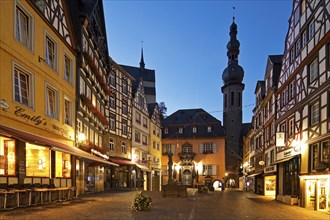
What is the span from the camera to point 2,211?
1124 centimetres

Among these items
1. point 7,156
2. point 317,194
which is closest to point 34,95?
point 7,156

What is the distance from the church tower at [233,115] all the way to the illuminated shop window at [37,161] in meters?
48.0

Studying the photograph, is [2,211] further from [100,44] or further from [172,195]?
[100,44]

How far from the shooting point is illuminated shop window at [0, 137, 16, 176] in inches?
493

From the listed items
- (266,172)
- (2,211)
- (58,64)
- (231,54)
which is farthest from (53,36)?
(231,54)

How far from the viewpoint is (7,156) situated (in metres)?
12.8

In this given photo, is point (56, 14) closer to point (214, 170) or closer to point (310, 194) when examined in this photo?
point (310, 194)

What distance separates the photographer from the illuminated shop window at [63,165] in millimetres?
17953

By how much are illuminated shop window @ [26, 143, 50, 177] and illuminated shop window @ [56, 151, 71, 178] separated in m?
1.22

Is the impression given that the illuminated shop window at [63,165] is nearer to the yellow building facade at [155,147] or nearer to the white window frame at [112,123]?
the white window frame at [112,123]

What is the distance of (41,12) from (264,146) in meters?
24.4

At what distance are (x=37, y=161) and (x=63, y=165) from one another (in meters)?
3.15

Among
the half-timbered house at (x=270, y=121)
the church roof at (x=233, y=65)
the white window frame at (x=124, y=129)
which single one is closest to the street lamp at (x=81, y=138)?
the half-timbered house at (x=270, y=121)

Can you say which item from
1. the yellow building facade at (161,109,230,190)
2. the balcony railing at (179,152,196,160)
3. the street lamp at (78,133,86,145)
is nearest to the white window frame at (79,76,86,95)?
the street lamp at (78,133,86,145)
